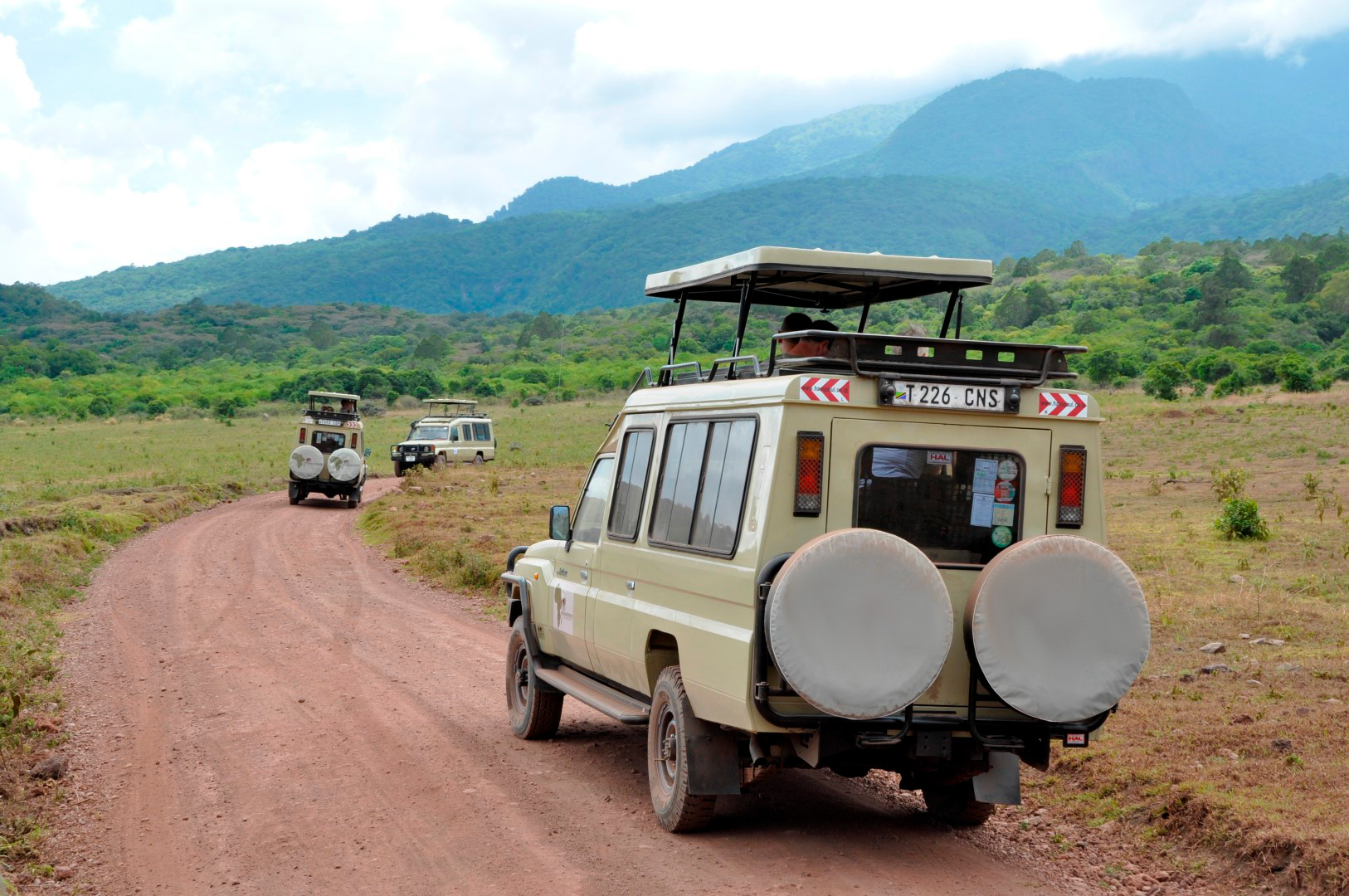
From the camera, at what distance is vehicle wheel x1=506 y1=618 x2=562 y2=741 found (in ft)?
29.3

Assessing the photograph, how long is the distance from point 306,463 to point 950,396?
1030 inches

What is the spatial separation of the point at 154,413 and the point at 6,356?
51120mm

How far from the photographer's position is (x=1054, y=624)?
5875 millimetres

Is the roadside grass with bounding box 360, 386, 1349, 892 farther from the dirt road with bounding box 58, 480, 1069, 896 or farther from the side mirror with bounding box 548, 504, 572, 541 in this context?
the side mirror with bounding box 548, 504, 572, 541

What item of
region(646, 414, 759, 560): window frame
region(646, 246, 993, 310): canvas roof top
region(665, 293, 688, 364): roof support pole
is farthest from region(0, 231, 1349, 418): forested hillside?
region(646, 414, 759, 560): window frame

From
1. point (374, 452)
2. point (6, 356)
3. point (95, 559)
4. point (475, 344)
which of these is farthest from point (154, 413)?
point (475, 344)

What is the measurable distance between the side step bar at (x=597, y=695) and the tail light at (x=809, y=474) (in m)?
1.91

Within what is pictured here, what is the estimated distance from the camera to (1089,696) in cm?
592

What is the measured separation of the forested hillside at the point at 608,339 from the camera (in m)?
68.2

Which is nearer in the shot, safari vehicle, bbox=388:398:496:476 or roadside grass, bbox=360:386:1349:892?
roadside grass, bbox=360:386:1349:892

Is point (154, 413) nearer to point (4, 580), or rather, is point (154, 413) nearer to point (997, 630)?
point (4, 580)

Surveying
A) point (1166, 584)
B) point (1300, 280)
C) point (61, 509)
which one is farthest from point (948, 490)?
point (1300, 280)

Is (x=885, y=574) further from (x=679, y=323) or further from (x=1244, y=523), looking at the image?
(x=1244, y=523)

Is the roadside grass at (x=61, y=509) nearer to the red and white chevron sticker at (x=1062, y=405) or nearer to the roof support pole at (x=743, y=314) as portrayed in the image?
the roof support pole at (x=743, y=314)
